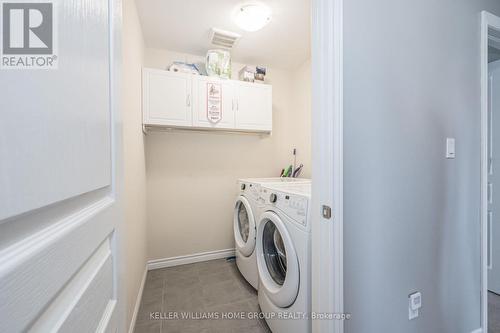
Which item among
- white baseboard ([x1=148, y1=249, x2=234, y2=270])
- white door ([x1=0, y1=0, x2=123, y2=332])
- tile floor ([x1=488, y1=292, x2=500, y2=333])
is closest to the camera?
white door ([x1=0, y1=0, x2=123, y2=332])

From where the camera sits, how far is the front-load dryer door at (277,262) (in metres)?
1.10

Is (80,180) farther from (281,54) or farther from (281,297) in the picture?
(281,54)

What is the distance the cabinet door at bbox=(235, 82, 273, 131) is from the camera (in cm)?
227

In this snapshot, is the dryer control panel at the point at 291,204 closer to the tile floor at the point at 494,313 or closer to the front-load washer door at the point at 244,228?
the front-load washer door at the point at 244,228

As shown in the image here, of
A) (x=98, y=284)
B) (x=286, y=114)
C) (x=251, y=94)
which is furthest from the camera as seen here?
(x=286, y=114)

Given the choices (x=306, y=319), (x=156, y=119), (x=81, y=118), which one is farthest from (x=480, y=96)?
(x=156, y=119)

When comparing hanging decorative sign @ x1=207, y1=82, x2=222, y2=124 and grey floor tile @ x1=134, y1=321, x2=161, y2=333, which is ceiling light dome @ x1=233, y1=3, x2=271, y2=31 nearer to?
hanging decorative sign @ x1=207, y1=82, x2=222, y2=124

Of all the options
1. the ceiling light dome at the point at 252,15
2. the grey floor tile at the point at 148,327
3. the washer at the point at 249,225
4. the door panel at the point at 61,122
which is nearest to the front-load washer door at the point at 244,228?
the washer at the point at 249,225

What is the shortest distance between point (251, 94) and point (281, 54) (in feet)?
2.03

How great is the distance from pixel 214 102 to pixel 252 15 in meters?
0.85

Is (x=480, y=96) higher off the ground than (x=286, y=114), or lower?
lower

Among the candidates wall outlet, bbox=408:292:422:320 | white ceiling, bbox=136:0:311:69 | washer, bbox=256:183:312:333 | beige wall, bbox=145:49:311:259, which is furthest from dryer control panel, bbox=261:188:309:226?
white ceiling, bbox=136:0:311:69

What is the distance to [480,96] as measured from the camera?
48.6 inches

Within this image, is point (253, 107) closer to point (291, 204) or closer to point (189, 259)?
point (291, 204)
